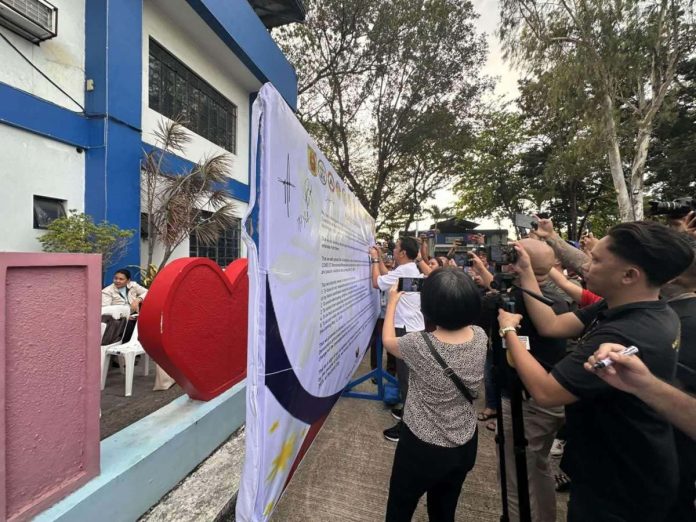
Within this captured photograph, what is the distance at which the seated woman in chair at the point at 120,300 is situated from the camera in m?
3.64

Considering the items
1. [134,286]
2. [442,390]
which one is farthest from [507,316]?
[134,286]

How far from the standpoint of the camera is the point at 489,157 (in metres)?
18.9

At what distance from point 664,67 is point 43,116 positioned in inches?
552

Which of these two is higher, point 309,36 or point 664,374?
point 309,36

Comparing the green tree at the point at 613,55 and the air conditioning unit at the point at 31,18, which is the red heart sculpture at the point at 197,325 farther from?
the green tree at the point at 613,55

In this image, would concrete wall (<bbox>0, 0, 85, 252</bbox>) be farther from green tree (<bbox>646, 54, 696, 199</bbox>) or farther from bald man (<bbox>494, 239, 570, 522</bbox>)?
green tree (<bbox>646, 54, 696, 199</bbox>)

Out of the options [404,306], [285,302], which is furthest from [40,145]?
[285,302]

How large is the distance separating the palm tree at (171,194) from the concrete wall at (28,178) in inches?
41.3

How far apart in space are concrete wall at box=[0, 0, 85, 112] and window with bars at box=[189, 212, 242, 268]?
3.00m

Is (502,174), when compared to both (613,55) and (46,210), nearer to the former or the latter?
(613,55)

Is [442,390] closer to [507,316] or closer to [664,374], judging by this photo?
[507,316]

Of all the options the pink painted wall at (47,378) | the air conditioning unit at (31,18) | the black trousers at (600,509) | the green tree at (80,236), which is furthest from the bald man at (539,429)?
the air conditioning unit at (31,18)

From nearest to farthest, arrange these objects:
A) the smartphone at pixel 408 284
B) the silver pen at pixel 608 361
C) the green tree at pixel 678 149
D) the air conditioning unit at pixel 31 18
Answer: the silver pen at pixel 608 361 → the smartphone at pixel 408 284 → the air conditioning unit at pixel 31 18 → the green tree at pixel 678 149

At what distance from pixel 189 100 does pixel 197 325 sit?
7086mm
